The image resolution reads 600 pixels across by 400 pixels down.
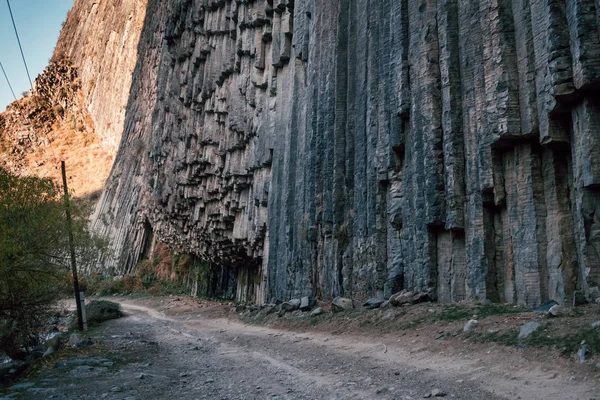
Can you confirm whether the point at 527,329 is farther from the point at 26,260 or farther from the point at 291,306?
the point at 26,260

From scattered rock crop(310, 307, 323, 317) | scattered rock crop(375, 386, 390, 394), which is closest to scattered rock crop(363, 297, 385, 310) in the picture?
scattered rock crop(310, 307, 323, 317)

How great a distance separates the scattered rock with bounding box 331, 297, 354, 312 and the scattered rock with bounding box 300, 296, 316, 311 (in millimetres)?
1400

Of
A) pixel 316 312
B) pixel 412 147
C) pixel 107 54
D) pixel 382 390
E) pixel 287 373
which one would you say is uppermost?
pixel 107 54

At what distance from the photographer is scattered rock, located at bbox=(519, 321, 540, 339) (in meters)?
6.36

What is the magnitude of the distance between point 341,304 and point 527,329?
5.81m

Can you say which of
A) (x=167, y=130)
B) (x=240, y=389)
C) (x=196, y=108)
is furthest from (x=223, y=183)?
(x=240, y=389)

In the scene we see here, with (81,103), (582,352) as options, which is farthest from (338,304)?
(81,103)

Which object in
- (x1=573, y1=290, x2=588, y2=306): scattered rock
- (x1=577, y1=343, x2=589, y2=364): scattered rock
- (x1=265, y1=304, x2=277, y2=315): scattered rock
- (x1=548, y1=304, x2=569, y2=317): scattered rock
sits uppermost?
(x1=573, y1=290, x2=588, y2=306): scattered rock

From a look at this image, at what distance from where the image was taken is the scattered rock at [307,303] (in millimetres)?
13547

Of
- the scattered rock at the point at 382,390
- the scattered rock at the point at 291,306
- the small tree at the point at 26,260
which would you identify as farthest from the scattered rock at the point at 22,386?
the scattered rock at the point at 291,306

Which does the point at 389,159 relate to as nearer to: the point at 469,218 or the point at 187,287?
the point at 469,218

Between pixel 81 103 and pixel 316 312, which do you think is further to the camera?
pixel 81 103

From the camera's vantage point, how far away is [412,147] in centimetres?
1089

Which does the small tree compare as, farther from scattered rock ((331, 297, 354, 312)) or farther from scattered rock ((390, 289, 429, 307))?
scattered rock ((390, 289, 429, 307))
